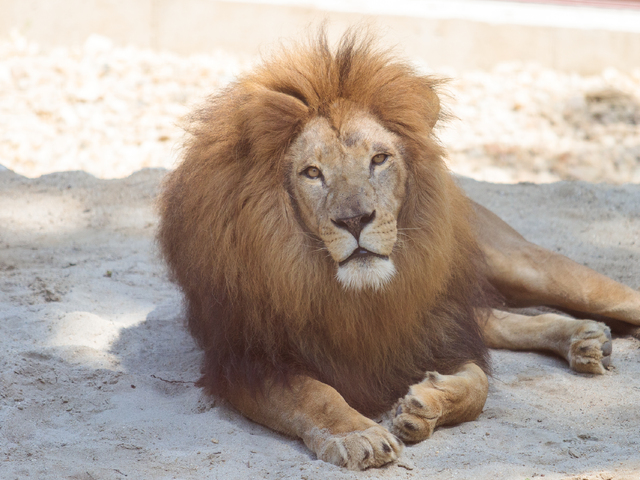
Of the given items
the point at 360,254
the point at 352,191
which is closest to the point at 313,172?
the point at 352,191

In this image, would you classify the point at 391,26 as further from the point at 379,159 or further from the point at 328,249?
the point at 328,249

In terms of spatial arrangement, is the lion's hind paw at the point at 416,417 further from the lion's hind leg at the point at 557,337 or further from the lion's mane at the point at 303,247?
the lion's hind leg at the point at 557,337

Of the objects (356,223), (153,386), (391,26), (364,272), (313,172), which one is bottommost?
(153,386)

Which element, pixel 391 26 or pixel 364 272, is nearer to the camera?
pixel 364 272

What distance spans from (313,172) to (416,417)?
932mm

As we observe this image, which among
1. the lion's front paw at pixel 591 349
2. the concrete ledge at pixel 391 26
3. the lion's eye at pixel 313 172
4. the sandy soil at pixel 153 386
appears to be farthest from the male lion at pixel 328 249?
the concrete ledge at pixel 391 26

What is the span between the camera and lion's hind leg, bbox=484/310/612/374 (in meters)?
3.44

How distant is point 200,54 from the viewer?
907cm

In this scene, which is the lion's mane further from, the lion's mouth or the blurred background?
the blurred background

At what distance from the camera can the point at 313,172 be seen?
280cm

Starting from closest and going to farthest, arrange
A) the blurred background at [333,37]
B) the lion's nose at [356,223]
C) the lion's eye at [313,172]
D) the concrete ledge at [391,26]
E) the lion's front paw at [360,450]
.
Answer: the lion's front paw at [360,450] < the lion's nose at [356,223] < the lion's eye at [313,172] < the blurred background at [333,37] < the concrete ledge at [391,26]

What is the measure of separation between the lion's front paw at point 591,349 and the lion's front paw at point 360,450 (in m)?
1.26

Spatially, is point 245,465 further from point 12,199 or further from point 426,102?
point 12,199

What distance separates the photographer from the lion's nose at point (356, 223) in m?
2.62
